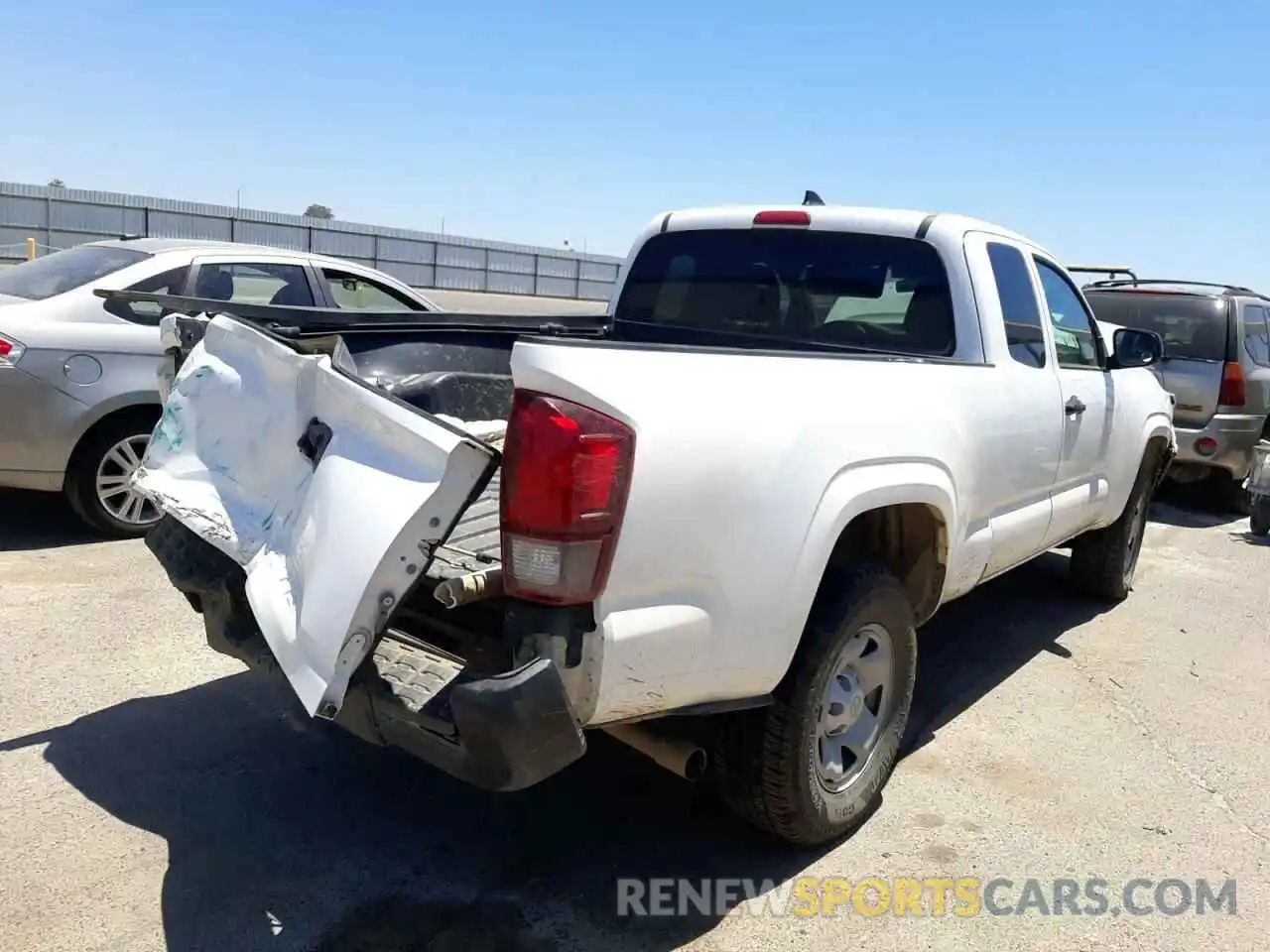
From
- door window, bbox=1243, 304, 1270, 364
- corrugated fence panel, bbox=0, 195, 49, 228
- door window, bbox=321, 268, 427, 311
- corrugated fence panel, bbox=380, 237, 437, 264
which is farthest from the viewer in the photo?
corrugated fence panel, bbox=380, 237, 437, 264

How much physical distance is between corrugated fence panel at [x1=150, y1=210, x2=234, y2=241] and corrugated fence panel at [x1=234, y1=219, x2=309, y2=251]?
361 millimetres

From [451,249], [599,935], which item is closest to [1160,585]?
[599,935]

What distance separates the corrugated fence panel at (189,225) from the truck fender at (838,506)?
31.8 m

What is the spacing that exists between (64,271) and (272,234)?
2876 cm

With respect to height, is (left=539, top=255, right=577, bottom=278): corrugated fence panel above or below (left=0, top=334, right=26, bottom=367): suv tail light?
above

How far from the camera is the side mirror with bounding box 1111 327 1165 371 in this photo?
17.6 ft

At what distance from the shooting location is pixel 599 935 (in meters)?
2.94

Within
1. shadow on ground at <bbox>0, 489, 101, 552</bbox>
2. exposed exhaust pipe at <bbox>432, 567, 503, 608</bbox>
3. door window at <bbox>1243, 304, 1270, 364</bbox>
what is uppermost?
door window at <bbox>1243, 304, 1270, 364</bbox>

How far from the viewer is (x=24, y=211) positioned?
29125 mm

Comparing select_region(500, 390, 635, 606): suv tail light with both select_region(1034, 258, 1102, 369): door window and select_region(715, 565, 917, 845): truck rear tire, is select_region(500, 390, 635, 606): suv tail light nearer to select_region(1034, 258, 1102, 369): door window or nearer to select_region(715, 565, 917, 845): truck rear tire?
select_region(715, 565, 917, 845): truck rear tire

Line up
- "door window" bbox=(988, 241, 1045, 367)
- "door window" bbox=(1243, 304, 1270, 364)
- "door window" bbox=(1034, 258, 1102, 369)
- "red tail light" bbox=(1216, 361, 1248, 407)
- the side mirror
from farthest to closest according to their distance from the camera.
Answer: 1. "door window" bbox=(1243, 304, 1270, 364)
2. "red tail light" bbox=(1216, 361, 1248, 407)
3. the side mirror
4. "door window" bbox=(1034, 258, 1102, 369)
5. "door window" bbox=(988, 241, 1045, 367)

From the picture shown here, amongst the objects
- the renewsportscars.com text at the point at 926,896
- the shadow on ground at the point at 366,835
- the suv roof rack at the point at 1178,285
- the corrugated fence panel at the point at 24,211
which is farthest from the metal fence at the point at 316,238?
the renewsportscars.com text at the point at 926,896

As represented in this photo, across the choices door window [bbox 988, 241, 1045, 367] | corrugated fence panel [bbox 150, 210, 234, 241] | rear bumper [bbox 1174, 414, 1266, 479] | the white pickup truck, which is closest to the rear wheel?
the white pickup truck

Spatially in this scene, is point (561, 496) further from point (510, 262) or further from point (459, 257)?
point (510, 262)
